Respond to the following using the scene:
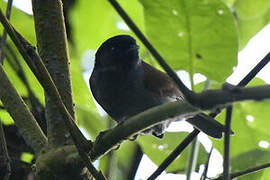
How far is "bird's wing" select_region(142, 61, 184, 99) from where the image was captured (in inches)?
84.9

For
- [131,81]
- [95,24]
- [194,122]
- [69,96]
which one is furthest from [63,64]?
[194,122]

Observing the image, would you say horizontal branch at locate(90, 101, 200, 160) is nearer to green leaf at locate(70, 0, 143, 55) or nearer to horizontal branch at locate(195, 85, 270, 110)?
horizontal branch at locate(195, 85, 270, 110)

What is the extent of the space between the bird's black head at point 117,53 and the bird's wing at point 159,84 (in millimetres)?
170

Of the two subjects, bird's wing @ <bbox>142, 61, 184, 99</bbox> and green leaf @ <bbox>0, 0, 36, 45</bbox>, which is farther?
bird's wing @ <bbox>142, 61, 184, 99</bbox>

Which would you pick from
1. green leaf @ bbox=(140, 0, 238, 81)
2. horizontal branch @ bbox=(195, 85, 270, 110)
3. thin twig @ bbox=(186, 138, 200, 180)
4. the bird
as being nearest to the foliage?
green leaf @ bbox=(140, 0, 238, 81)

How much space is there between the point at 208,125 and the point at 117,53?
65 cm

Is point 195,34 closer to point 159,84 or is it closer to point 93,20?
point 93,20

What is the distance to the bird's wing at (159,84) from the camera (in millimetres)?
2156

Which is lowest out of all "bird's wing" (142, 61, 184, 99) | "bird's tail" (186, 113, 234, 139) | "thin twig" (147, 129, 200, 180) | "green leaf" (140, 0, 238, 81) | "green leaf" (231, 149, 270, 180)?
"bird's tail" (186, 113, 234, 139)

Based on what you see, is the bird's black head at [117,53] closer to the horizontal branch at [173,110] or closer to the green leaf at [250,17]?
the green leaf at [250,17]

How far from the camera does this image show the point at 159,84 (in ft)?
7.11

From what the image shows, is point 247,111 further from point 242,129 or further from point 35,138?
point 35,138

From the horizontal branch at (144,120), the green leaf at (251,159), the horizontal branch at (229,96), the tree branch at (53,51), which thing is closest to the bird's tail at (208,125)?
the green leaf at (251,159)

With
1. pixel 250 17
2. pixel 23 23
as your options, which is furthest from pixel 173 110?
pixel 23 23
